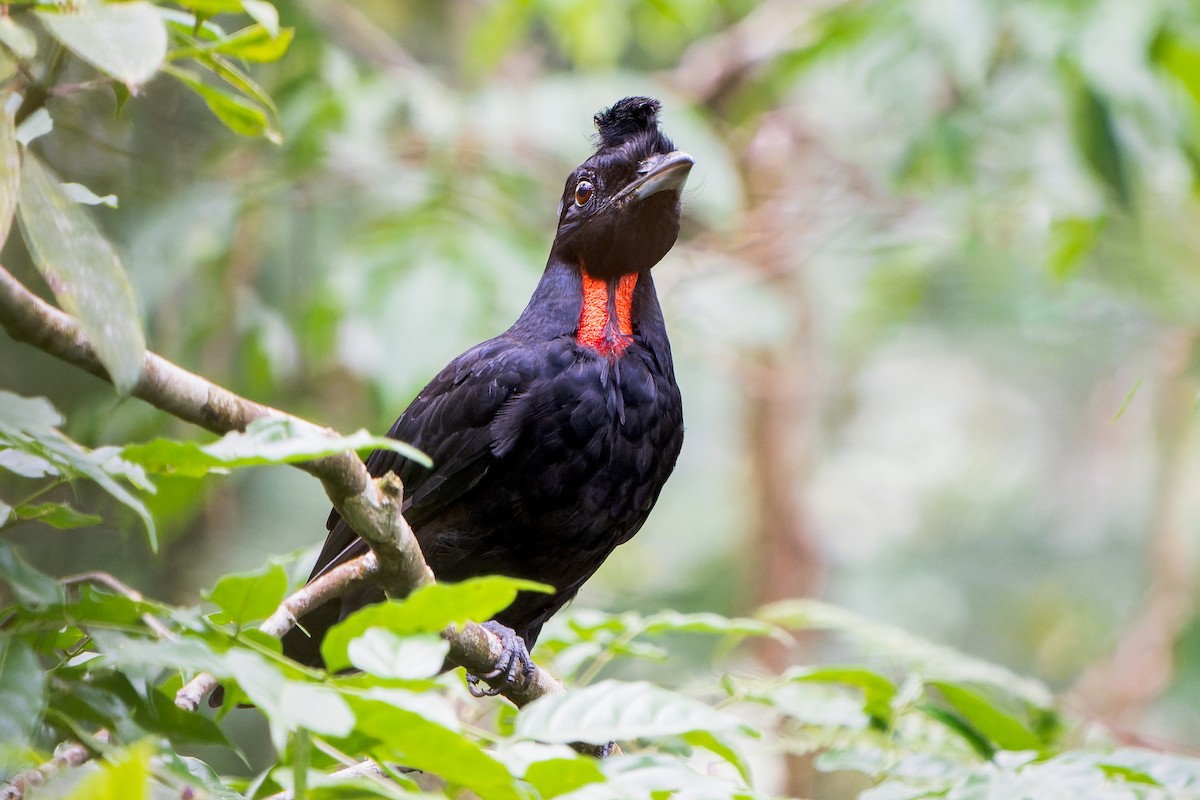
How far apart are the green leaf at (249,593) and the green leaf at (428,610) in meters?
0.42

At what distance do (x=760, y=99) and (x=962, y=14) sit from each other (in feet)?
5.27

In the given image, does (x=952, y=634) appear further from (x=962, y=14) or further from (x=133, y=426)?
(x=133, y=426)

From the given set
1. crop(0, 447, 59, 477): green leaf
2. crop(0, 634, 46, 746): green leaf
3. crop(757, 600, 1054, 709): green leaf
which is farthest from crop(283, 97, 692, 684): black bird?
crop(0, 634, 46, 746): green leaf

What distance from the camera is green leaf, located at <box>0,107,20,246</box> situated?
96 centimetres

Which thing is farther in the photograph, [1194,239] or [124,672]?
[1194,239]

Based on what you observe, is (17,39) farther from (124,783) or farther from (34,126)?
(124,783)

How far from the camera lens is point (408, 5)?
7.02m

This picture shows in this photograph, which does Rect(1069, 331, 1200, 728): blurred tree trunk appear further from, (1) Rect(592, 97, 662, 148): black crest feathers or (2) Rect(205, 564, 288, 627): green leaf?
(2) Rect(205, 564, 288, 627): green leaf

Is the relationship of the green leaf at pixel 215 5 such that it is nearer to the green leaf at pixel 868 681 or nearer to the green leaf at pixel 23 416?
the green leaf at pixel 23 416

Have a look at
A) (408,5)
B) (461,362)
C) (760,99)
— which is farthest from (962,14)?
(408,5)

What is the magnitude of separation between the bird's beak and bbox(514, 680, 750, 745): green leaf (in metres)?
1.55

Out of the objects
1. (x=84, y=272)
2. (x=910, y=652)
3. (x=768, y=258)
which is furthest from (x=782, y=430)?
(x=84, y=272)

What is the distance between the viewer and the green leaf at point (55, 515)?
1226mm

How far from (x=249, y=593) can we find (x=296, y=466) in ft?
1.06
